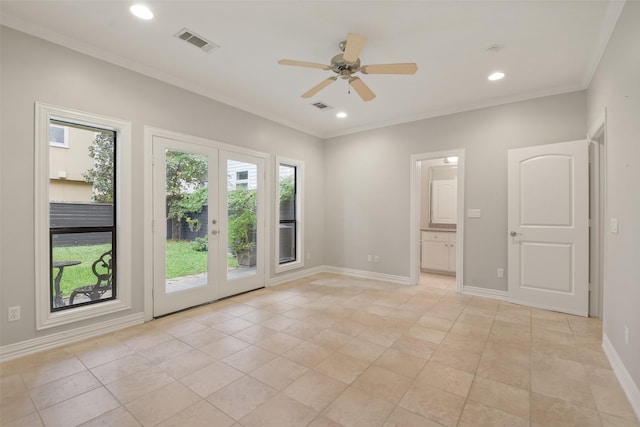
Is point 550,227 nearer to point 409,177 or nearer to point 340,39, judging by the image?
point 409,177

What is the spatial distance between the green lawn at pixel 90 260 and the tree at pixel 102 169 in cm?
55

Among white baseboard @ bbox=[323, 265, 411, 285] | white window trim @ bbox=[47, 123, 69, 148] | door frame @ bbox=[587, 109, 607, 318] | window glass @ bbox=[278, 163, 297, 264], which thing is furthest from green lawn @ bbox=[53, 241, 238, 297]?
door frame @ bbox=[587, 109, 607, 318]

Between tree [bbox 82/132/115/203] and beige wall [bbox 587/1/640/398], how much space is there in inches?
180

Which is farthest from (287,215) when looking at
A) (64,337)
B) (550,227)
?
(550,227)

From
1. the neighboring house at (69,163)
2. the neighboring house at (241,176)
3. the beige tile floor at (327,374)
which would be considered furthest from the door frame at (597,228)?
the neighboring house at (69,163)

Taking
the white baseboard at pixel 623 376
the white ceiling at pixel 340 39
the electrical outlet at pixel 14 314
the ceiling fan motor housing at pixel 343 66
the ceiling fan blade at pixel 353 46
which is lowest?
the white baseboard at pixel 623 376

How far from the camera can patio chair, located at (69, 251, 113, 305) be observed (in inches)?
119

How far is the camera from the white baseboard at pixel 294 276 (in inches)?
194

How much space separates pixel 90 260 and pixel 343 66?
10.6ft

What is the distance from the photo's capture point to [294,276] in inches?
210

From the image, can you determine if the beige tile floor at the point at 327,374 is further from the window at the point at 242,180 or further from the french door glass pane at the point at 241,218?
the window at the point at 242,180

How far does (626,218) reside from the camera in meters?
2.12

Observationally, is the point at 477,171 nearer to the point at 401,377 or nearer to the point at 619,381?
the point at 619,381

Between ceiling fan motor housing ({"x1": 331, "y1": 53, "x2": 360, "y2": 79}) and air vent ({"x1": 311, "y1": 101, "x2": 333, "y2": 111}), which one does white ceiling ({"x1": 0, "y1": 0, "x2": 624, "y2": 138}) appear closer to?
ceiling fan motor housing ({"x1": 331, "y1": 53, "x2": 360, "y2": 79})
